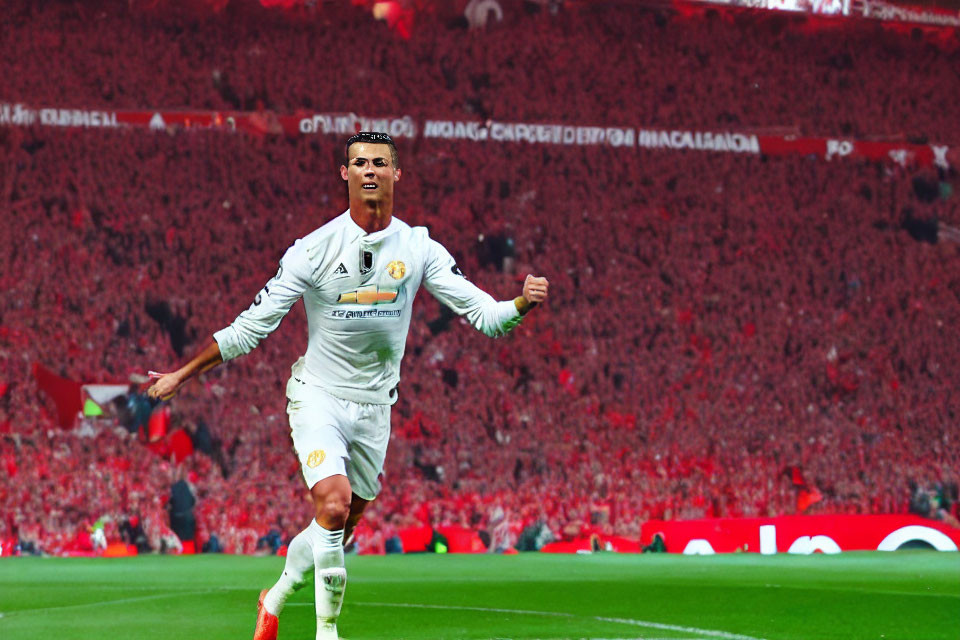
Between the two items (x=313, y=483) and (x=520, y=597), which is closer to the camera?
(x=313, y=483)

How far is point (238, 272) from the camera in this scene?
1994 centimetres

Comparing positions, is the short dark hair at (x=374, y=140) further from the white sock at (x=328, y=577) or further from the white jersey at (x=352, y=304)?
the white sock at (x=328, y=577)

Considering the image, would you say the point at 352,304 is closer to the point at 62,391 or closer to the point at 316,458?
the point at 316,458

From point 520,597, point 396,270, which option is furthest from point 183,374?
point 520,597

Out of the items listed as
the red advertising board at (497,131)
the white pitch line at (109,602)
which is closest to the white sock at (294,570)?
the white pitch line at (109,602)

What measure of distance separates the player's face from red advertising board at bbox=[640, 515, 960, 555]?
10959 mm

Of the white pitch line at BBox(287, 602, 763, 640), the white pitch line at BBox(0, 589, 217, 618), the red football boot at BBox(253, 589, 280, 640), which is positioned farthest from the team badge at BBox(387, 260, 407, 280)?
the white pitch line at BBox(0, 589, 217, 618)

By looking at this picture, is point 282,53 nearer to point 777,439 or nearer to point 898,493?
point 777,439

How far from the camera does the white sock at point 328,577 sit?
234 inches

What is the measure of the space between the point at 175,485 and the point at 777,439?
913 centimetres

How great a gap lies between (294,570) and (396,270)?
1.62 meters

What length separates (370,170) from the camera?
20.2 feet

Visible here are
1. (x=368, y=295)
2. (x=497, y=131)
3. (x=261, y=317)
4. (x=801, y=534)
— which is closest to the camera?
(x=261, y=317)

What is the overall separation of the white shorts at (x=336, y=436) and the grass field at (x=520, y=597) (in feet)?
6.35
